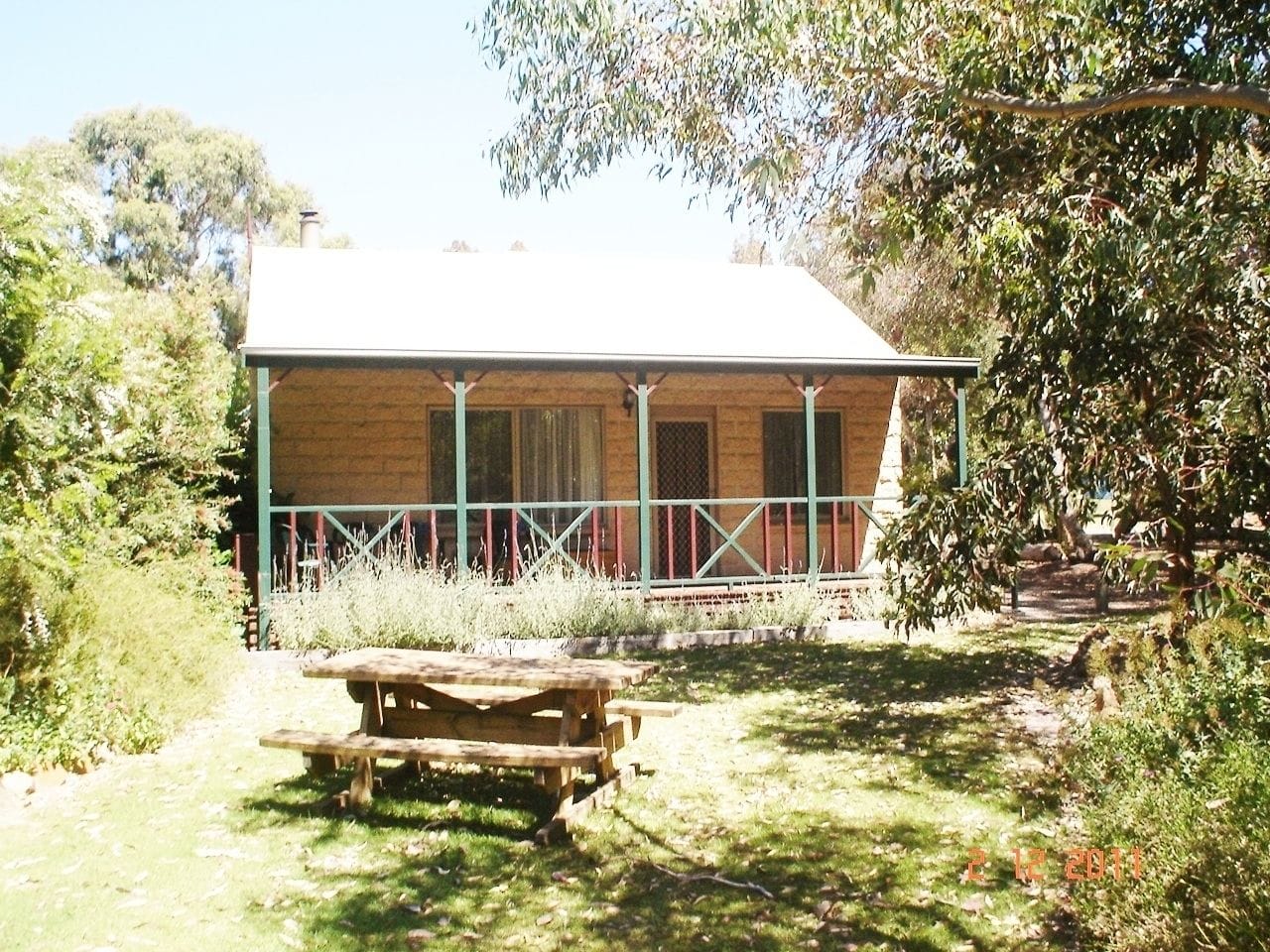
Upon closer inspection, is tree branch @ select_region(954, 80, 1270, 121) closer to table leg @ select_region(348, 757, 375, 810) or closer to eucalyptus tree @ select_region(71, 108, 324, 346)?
table leg @ select_region(348, 757, 375, 810)

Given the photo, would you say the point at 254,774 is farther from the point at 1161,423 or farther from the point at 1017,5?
the point at 1017,5

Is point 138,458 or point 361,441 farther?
point 361,441

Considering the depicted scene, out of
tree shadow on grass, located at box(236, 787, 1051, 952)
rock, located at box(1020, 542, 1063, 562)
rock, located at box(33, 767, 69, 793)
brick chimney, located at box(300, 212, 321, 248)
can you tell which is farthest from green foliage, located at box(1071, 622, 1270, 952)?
brick chimney, located at box(300, 212, 321, 248)

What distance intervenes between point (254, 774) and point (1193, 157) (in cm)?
711

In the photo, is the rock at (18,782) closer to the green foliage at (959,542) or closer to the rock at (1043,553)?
the green foliage at (959,542)

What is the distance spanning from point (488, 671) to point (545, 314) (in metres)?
9.48

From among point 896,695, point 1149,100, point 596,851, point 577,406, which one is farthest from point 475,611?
point 1149,100

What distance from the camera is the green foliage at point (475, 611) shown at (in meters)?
10.4

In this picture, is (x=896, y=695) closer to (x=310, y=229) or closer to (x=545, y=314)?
(x=545, y=314)

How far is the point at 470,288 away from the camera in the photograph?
1563 cm

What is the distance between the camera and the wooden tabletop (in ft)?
18.4

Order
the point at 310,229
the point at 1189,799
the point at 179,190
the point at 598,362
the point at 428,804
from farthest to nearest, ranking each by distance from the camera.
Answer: the point at 179,190 → the point at 310,229 → the point at 598,362 → the point at 428,804 → the point at 1189,799

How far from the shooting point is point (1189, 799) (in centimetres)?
396

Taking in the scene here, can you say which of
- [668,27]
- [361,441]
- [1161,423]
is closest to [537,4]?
[668,27]
